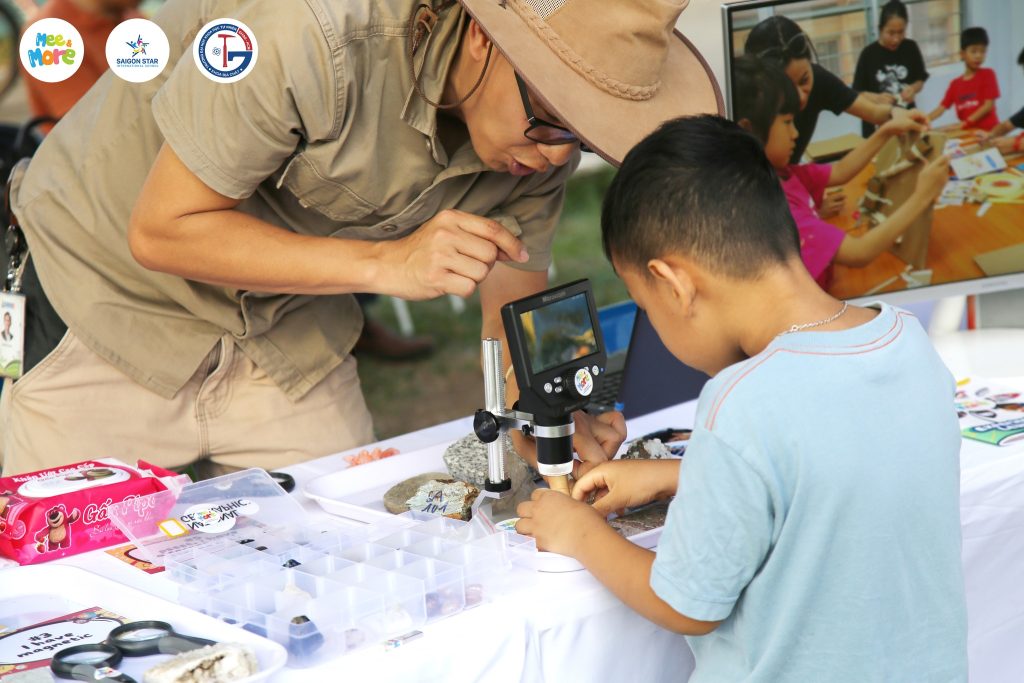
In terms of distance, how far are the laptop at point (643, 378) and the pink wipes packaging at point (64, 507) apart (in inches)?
40.3

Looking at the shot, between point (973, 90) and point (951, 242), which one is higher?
point (973, 90)

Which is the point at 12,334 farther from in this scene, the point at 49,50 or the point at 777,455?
the point at 777,455

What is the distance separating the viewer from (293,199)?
67.5 inches

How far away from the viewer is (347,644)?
1.08 m

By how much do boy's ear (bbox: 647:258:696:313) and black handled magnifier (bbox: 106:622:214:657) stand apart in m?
0.57

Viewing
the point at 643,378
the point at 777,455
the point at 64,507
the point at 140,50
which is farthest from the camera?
the point at 643,378

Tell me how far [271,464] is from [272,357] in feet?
0.61

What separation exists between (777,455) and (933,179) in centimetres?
119

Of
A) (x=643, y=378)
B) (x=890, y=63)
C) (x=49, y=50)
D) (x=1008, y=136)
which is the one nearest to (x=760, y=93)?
(x=890, y=63)

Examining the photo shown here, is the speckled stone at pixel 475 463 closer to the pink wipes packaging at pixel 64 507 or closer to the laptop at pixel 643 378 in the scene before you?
the pink wipes packaging at pixel 64 507

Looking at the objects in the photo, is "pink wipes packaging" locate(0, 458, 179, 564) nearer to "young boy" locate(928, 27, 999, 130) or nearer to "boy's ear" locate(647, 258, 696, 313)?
"boy's ear" locate(647, 258, 696, 313)

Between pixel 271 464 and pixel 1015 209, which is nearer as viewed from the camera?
pixel 271 464

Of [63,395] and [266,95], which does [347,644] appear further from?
[63,395]

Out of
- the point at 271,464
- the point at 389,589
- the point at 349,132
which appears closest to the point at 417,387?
the point at 271,464
